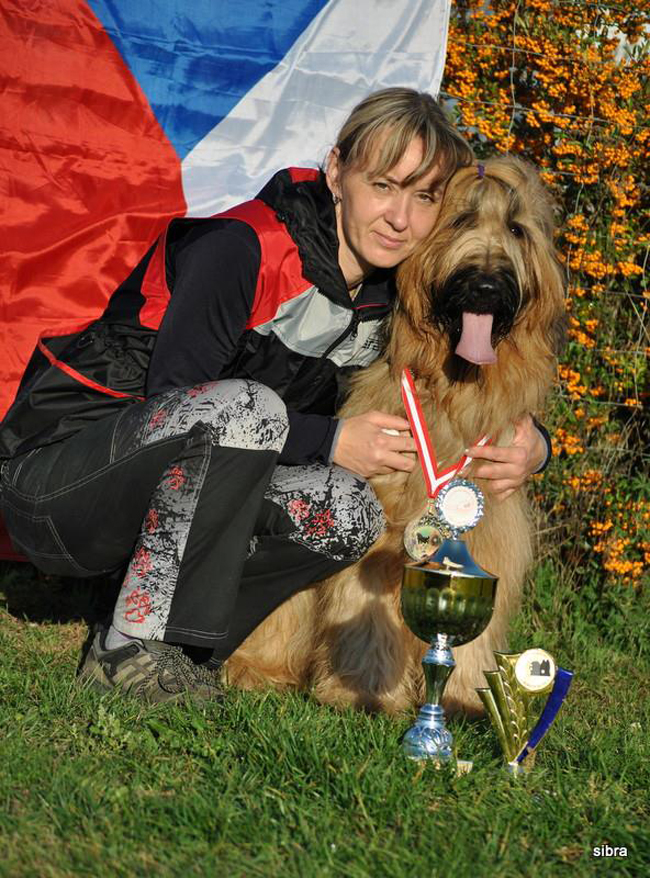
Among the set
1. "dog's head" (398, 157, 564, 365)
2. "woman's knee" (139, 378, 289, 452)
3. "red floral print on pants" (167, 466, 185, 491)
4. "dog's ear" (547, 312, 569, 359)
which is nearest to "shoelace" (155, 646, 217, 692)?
"red floral print on pants" (167, 466, 185, 491)

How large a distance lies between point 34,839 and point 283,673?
164 cm

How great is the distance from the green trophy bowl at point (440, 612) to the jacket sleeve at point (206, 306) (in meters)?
0.97

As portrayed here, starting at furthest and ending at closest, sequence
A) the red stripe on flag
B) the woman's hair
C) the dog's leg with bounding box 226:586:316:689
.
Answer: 1. the red stripe on flag
2. the dog's leg with bounding box 226:586:316:689
3. the woman's hair

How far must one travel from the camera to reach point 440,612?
2.34 m

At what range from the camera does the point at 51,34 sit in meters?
4.12

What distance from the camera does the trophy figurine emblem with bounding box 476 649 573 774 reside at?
2.45m

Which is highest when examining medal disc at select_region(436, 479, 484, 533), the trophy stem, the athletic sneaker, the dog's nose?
the dog's nose

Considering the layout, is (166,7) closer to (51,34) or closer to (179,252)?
(51,34)

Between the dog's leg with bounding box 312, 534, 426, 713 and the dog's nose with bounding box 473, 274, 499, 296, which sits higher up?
the dog's nose with bounding box 473, 274, 499, 296

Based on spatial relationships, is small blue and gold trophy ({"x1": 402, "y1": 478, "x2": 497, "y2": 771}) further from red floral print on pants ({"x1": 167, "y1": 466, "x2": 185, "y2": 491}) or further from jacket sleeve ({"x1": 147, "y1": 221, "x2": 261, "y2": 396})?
jacket sleeve ({"x1": 147, "y1": 221, "x2": 261, "y2": 396})

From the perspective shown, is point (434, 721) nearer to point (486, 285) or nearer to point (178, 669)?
point (178, 669)

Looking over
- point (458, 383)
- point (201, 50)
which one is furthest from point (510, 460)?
point (201, 50)

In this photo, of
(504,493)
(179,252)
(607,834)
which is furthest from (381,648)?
(179,252)

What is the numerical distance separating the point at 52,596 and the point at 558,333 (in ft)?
8.22
